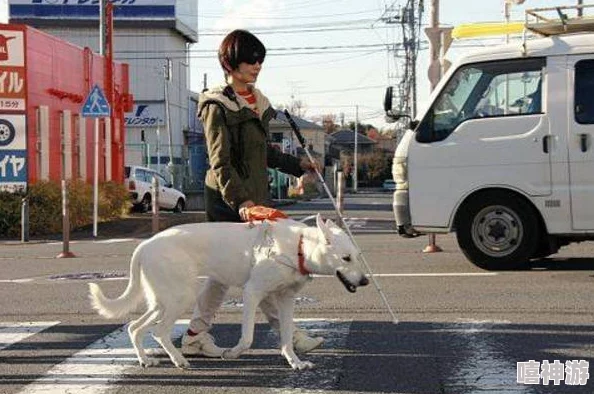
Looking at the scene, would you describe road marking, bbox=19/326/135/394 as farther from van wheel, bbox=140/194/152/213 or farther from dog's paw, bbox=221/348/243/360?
van wheel, bbox=140/194/152/213

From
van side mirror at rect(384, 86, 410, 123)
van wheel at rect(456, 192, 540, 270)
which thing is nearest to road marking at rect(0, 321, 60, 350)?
van wheel at rect(456, 192, 540, 270)

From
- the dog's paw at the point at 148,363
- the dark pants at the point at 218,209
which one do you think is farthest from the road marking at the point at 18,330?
the dark pants at the point at 218,209

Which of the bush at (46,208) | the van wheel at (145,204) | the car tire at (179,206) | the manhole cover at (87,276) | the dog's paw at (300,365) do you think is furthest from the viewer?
the car tire at (179,206)

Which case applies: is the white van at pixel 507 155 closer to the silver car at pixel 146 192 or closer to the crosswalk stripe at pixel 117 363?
the crosswalk stripe at pixel 117 363

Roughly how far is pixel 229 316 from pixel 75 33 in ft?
190

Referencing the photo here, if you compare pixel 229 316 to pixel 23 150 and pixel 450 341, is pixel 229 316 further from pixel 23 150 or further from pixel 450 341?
pixel 23 150

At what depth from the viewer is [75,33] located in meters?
62.6

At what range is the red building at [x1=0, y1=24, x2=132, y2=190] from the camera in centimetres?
1966

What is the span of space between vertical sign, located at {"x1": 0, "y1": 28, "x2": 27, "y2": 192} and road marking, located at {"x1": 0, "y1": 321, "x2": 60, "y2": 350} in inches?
486

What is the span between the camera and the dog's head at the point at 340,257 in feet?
18.0

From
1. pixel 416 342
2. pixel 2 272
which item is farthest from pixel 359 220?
pixel 416 342

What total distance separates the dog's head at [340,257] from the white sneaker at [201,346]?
1.23 meters

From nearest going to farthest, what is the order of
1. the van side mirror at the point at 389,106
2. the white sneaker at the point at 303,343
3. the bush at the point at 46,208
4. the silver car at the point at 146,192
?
the white sneaker at the point at 303,343, the van side mirror at the point at 389,106, the bush at the point at 46,208, the silver car at the point at 146,192

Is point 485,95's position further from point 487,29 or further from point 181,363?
point 181,363
